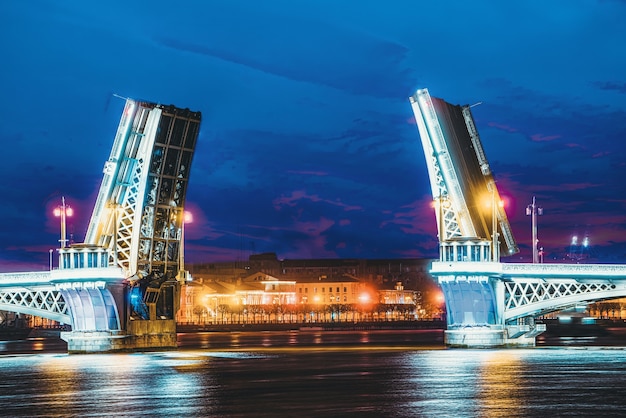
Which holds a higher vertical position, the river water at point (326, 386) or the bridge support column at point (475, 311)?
the bridge support column at point (475, 311)

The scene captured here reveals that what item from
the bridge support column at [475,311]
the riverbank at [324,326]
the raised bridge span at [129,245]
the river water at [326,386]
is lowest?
the river water at [326,386]

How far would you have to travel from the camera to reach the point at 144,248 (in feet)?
184

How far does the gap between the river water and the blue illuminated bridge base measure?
9.61 ft

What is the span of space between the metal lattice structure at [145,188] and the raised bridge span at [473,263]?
37.8ft

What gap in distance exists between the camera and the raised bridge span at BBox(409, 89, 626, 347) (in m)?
52.6

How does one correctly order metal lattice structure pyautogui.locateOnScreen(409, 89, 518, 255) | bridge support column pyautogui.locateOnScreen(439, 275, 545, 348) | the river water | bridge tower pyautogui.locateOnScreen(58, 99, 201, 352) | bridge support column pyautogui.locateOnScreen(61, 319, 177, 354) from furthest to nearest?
bridge support column pyautogui.locateOnScreen(61, 319, 177, 354), bridge support column pyautogui.locateOnScreen(439, 275, 545, 348), bridge tower pyautogui.locateOnScreen(58, 99, 201, 352), metal lattice structure pyautogui.locateOnScreen(409, 89, 518, 255), the river water

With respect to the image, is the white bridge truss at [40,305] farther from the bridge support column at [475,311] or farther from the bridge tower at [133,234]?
the bridge support column at [475,311]

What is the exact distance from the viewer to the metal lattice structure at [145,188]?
52500mm

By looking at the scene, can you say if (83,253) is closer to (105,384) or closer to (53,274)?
(53,274)

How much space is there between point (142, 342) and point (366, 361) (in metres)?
15.9

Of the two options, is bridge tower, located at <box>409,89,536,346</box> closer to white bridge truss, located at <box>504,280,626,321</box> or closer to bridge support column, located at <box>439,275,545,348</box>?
bridge support column, located at <box>439,275,545,348</box>

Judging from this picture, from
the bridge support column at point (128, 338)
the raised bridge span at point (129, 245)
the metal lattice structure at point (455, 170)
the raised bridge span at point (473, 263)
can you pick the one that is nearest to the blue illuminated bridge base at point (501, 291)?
the raised bridge span at point (473, 263)

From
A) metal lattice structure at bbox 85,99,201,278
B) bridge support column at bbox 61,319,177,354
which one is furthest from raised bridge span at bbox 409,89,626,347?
bridge support column at bbox 61,319,177,354

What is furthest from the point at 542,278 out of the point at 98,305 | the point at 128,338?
the point at 98,305
